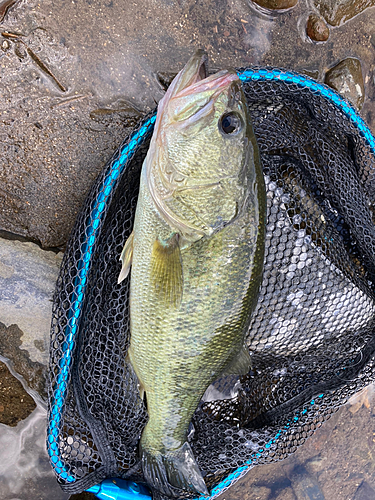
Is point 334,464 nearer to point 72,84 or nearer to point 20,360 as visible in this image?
point 20,360

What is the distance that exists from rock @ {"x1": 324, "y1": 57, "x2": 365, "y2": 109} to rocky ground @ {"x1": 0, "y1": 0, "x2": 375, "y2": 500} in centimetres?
43

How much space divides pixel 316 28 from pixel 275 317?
2630mm

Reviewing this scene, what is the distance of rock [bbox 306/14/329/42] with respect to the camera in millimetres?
3369

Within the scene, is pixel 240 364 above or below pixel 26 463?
above

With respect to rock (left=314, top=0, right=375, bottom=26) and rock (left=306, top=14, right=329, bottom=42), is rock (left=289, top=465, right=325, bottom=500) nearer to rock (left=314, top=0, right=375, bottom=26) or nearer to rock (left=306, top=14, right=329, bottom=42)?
rock (left=306, top=14, right=329, bottom=42)

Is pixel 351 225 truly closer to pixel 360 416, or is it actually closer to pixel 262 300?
pixel 262 300

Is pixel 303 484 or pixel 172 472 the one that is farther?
pixel 303 484

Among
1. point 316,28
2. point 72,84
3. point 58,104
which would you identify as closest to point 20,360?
point 58,104

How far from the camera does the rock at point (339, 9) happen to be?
3.40 m

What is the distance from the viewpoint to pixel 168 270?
2.12 m

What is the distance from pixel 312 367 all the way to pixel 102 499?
1.80 metres

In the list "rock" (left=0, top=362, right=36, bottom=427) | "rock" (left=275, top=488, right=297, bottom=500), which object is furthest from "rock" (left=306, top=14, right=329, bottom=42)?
"rock" (left=275, top=488, right=297, bottom=500)

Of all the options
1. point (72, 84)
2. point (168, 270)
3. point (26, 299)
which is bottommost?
point (26, 299)

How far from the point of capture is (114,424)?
259 cm
